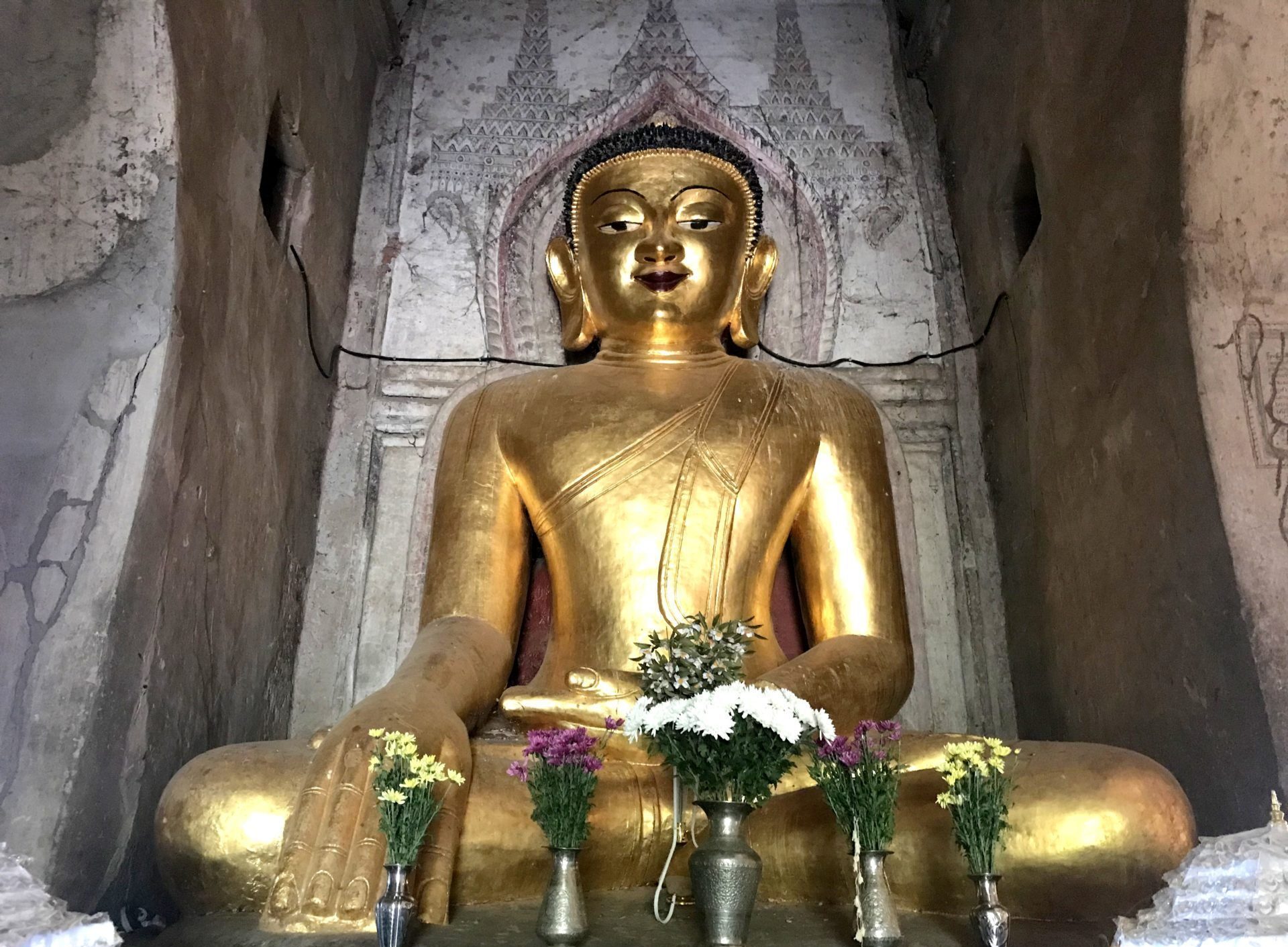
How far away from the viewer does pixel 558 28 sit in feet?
14.0

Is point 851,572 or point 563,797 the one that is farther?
point 851,572

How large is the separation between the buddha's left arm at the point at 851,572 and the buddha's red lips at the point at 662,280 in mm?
543

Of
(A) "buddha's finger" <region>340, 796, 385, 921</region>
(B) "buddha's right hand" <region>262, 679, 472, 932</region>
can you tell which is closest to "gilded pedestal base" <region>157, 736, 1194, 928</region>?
(B) "buddha's right hand" <region>262, 679, 472, 932</region>

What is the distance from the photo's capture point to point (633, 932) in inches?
79.1

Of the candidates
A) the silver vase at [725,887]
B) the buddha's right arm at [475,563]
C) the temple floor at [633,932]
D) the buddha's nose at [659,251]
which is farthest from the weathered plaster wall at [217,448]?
the silver vase at [725,887]

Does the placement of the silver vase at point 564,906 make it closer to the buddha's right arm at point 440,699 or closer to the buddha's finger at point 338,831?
the buddha's right arm at point 440,699

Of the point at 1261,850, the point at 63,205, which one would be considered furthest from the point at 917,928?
the point at 63,205

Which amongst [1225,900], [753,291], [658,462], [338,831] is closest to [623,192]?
[753,291]

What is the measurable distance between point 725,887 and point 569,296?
2.25 meters

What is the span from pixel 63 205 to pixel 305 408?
3.40 ft

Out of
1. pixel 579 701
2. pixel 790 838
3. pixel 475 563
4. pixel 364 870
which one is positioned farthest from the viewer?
pixel 475 563

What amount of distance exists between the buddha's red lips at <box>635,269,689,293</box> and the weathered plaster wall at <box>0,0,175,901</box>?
1405 mm

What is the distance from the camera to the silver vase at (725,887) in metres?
1.86

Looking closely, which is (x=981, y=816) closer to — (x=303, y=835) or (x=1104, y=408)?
(x=303, y=835)
